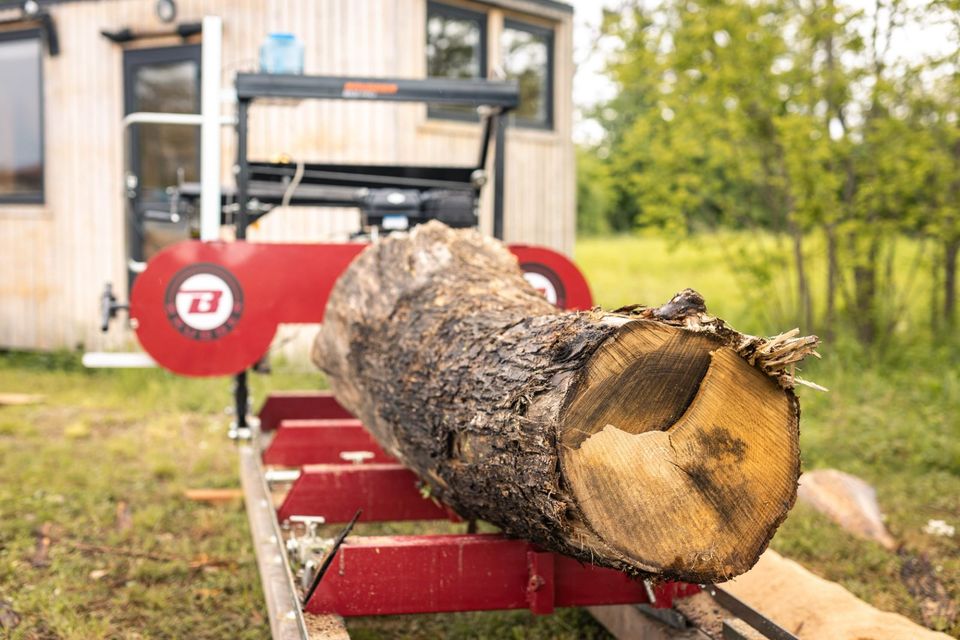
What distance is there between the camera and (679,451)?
243cm

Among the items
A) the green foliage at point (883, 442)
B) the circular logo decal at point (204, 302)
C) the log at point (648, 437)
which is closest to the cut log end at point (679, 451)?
the log at point (648, 437)

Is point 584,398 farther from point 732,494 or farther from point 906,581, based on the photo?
point 906,581

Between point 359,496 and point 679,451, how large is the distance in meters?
1.92

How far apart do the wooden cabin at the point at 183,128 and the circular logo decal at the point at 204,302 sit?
3864 millimetres

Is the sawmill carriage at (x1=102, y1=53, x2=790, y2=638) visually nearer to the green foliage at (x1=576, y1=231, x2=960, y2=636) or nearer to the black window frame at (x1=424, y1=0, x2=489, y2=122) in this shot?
the green foliage at (x1=576, y1=231, x2=960, y2=636)

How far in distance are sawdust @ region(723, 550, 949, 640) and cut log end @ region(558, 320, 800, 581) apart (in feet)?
3.34

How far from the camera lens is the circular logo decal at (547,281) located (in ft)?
15.7

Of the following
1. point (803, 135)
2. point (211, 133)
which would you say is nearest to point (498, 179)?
point (211, 133)

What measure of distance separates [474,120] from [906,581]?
19.9 ft

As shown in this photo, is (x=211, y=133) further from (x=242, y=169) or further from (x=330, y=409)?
(x=330, y=409)

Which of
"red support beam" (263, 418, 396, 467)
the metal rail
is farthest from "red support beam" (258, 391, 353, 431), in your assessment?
"red support beam" (263, 418, 396, 467)

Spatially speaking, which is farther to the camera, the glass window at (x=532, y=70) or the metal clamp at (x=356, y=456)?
the glass window at (x=532, y=70)

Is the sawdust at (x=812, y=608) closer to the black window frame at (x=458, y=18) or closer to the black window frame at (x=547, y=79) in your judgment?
the black window frame at (x=458, y=18)

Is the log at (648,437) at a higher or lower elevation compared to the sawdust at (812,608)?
higher
